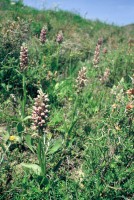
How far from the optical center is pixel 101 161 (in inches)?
120

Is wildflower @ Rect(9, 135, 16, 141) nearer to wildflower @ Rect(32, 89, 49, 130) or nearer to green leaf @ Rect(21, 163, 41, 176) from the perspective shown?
green leaf @ Rect(21, 163, 41, 176)

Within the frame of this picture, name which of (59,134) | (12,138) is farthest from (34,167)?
(59,134)

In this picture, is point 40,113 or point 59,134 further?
point 59,134

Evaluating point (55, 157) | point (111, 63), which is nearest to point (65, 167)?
point (55, 157)

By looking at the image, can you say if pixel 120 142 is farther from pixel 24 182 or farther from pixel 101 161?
pixel 24 182

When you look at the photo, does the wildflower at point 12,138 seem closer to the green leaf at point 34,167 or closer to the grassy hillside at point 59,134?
the grassy hillside at point 59,134

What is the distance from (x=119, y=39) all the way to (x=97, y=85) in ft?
17.7

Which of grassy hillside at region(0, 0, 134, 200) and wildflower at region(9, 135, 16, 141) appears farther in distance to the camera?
wildflower at region(9, 135, 16, 141)

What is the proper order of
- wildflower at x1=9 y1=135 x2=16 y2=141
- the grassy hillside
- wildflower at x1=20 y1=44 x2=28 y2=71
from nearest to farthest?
the grassy hillside, wildflower at x1=9 y1=135 x2=16 y2=141, wildflower at x1=20 y1=44 x2=28 y2=71

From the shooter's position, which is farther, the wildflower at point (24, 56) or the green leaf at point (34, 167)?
the wildflower at point (24, 56)

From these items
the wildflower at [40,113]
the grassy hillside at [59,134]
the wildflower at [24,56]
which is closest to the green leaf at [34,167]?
the grassy hillside at [59,134]

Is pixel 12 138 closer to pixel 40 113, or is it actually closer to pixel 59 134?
pixel 59 134

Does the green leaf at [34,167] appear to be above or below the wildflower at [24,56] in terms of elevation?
below

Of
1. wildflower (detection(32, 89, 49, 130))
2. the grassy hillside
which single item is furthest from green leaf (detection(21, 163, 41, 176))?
wildflower (detection(32, 89, 49, 130))
